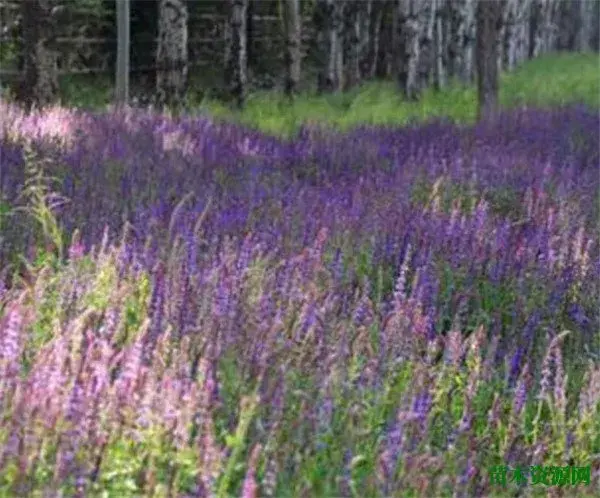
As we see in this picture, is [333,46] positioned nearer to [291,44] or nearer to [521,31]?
[291,44]

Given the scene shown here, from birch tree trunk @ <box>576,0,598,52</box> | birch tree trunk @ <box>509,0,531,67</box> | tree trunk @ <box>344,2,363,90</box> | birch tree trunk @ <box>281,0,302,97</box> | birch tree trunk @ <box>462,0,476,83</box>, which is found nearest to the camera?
birch tree trunk @ <box>281,0,302,97</box>

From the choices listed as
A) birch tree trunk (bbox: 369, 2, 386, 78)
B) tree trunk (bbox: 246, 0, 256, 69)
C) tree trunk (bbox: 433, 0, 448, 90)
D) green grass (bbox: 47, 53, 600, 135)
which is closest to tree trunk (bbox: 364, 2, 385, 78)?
birch tree trunk (bbox: 369, 2, 386, 78)

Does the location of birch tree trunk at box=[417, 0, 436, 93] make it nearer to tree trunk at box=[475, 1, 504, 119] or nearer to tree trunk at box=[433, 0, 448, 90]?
tree trunk at box=[433, 0, 448, 90]

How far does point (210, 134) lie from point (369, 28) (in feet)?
62.6

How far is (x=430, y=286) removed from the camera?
4078mm

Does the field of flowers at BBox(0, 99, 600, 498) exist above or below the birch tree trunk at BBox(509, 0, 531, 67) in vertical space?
below

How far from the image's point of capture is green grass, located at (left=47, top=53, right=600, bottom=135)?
12.3 metres

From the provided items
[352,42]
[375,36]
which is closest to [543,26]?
[375,36]

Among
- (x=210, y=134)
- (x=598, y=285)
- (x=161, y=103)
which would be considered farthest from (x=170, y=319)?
(x=161, y=103)

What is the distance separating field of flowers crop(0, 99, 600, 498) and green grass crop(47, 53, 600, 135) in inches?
194

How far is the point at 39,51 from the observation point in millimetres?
11664

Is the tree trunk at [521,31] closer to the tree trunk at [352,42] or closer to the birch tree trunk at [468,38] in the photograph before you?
the birch tree trunk at [468,38]

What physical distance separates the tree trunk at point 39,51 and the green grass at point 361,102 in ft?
2.88

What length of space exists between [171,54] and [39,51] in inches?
114
